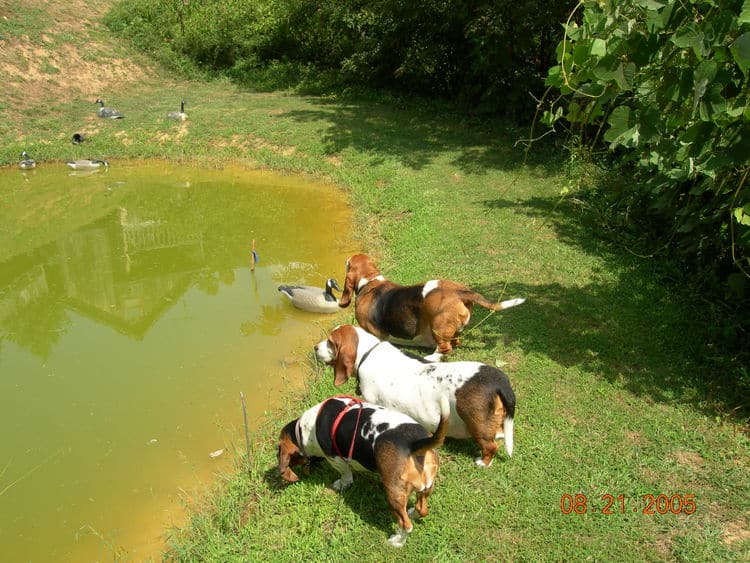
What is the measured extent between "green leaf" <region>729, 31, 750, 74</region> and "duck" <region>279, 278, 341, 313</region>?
4.79 m

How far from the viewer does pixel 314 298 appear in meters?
6.57

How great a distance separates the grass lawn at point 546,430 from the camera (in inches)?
135

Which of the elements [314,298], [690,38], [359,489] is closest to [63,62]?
[314,298]

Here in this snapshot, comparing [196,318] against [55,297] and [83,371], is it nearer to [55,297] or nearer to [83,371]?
[83,371]

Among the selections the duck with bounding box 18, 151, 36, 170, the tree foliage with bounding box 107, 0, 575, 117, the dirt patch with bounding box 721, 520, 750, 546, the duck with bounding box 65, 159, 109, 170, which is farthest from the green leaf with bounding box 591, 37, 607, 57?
the duck with bounding box 18, 151, 36, 170

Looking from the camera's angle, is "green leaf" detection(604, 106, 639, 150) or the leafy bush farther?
"green leaf" detection(604, 106, 639, 150)

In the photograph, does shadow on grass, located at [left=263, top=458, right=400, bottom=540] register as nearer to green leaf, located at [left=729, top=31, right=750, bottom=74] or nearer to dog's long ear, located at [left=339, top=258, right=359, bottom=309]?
dog's long ear, located at [left=339, top=258, right=359, bottom=309]

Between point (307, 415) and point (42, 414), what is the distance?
3.00m

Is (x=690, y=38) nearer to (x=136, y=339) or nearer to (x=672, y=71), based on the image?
(x=672, y=71)

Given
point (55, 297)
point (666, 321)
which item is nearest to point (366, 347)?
point (666, 321)

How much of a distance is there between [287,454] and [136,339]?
3.42 metres

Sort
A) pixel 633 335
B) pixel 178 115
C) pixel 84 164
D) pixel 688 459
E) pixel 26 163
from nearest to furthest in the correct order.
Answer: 1. pixel 688 459
2. pixel 633 335
3. pixel 84 164
4. pixel 26 163
5. pixel 178 115

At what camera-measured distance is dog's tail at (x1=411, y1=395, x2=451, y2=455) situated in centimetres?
296
